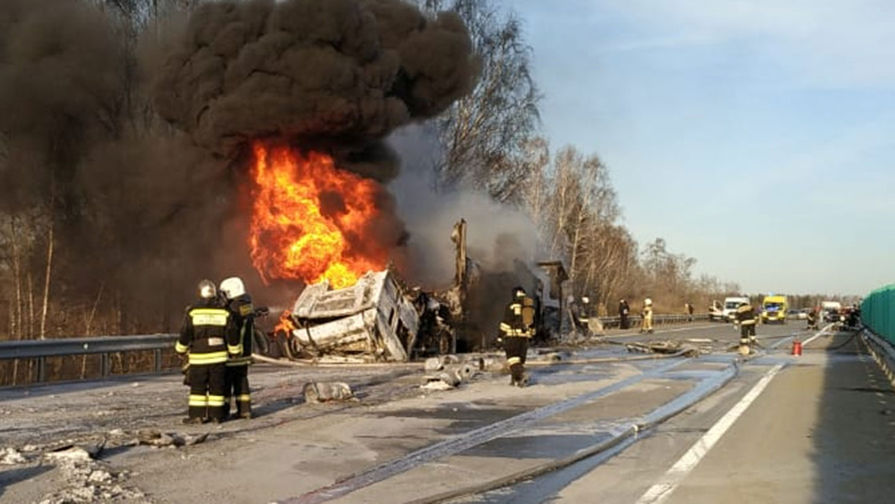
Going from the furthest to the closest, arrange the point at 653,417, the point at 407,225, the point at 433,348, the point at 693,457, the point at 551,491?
1. the point at 407,225
2. the point at 433,348
3. the point at 653,417
4. the point at 693,457
5. the point at 551,491

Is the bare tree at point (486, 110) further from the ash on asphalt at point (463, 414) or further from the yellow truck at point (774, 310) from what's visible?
the yellow truck at point (774, 310)

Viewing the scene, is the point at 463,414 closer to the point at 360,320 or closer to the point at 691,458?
the point at 691,458

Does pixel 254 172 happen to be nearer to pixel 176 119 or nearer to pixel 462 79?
pixel 176 119

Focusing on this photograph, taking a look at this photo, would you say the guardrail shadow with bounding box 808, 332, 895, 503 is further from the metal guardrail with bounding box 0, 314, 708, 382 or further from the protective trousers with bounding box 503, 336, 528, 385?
the metal guardrail with bounding box 0, 314, 708, 382

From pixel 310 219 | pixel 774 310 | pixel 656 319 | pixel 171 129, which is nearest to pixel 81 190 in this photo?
pixel 171 129

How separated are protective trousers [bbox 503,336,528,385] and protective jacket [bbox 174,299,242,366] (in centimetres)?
555

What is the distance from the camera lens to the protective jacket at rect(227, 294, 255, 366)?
30.6 feet

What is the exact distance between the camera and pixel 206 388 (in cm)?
902

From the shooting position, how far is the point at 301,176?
71.3ft

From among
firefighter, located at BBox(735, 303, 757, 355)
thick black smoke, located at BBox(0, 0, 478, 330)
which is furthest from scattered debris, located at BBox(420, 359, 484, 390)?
firefighter, located at BBox(735, 303, 757, 355)

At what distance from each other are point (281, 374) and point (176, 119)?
31.9 ft

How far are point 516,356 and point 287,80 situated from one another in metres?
10.7

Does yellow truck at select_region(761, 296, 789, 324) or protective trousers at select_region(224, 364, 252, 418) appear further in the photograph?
yellow truck at select_region(761, 296, 789, 324)

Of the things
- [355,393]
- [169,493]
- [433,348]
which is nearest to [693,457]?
[169,493]
